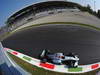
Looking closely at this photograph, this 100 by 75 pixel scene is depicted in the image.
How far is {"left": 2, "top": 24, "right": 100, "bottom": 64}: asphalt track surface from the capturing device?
2900 millimetres

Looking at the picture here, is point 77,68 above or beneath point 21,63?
beneath

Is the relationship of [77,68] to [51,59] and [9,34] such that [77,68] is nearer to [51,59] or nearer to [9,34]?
[51,59]

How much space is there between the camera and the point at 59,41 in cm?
366

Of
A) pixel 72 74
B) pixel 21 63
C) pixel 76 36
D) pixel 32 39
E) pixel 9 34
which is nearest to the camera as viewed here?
pixel 21 63

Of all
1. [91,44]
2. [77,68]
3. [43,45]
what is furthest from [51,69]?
[91,44]

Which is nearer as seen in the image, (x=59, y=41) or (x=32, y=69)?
(x=32, y=69)

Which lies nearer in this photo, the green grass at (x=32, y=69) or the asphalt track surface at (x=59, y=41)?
the green grass at (x=32, y=69)

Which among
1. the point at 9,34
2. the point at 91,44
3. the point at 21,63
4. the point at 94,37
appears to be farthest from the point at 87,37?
the point at 21,63

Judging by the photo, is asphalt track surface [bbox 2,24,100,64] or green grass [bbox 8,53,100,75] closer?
green grass [bbox 8,53,100,75]

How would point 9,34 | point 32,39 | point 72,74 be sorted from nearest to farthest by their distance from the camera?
point 72,74 → point 9,34 → point 32,39

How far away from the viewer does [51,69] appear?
6.86 feet

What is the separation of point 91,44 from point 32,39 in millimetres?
1198

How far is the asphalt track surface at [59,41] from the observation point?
2900 millimetres

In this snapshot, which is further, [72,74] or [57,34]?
[57,34]
